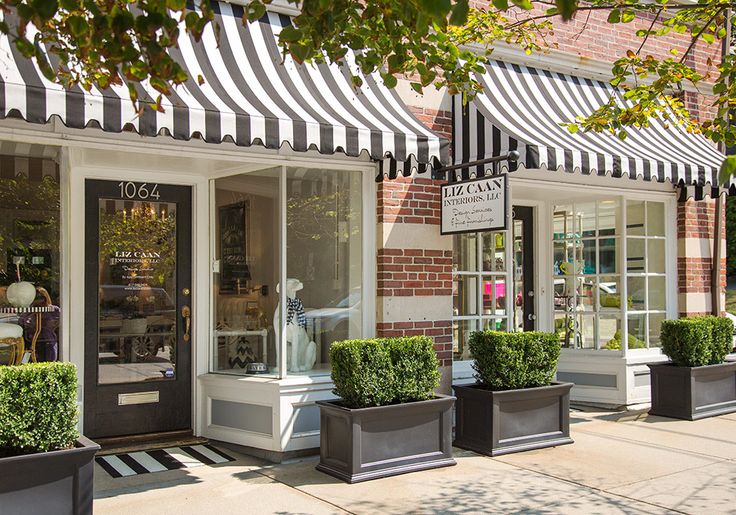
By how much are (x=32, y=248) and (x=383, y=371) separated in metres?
3.16

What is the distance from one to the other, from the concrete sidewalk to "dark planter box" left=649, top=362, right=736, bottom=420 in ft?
3.63

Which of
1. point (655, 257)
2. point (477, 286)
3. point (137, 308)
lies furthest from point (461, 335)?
point (137, 308)

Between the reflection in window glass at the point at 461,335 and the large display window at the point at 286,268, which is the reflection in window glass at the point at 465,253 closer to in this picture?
the reflection in window glass at the point at 461,335

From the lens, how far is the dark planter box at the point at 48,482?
4277 mm

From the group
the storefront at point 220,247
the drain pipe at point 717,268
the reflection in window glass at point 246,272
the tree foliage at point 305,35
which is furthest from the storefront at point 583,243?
the reflection in window glass at point 246,272

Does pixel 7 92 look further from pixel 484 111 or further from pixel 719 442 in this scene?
pixel 719 442

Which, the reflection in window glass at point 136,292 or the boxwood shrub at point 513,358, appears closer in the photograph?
the boxwood shrub at point 513,358

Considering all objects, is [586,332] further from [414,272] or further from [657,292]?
[414,272]

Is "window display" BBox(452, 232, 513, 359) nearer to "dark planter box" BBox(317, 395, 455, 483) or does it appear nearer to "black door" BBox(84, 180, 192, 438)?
"dark planter box" BBox(317, 395, 455, 483)

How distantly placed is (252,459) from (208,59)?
3432 mm

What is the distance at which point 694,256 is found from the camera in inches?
375

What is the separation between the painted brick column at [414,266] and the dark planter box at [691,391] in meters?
2.56

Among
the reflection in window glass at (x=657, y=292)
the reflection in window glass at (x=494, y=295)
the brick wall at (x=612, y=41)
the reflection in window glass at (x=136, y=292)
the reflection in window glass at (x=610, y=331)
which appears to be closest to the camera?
the reflection in window glass at (x=136, y=292)

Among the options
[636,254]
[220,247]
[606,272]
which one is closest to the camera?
[220,247]
